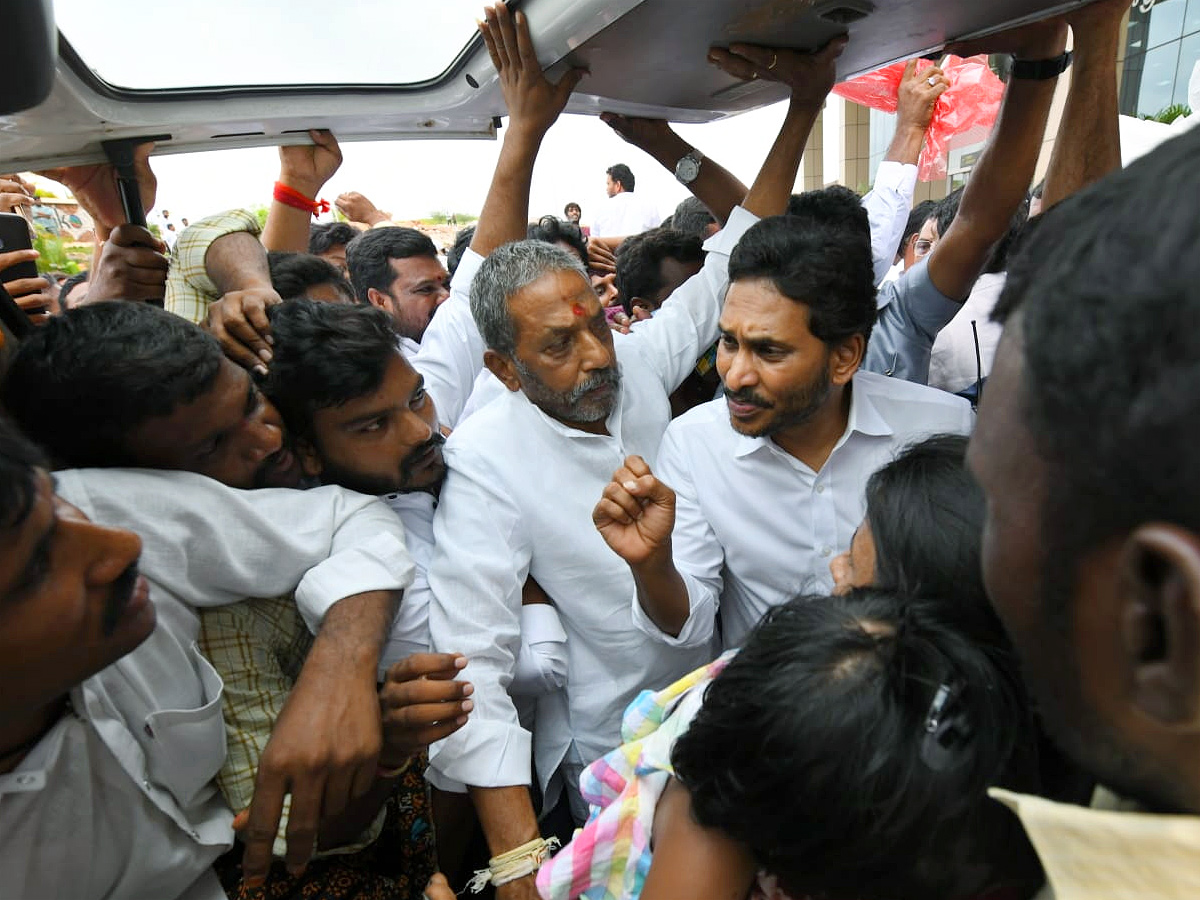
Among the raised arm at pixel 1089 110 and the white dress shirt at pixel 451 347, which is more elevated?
the raised arm at pixel 1089 110

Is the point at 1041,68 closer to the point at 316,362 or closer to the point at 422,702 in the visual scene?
the point at 316,362

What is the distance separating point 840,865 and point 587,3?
1.77 metres

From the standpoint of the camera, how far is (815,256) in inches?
74.2

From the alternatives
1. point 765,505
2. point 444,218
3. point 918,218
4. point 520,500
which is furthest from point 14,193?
point 444,218

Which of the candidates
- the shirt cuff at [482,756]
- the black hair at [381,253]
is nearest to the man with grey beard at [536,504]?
the shirt cuff at [482,756]

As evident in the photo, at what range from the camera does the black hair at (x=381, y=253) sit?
144 inches

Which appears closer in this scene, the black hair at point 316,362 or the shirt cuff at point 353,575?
the shirt cuff at point 353,575

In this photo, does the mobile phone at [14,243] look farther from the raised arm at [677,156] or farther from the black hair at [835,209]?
the black hair at [835,209]

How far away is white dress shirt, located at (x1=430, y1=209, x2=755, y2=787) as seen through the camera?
1592 mm

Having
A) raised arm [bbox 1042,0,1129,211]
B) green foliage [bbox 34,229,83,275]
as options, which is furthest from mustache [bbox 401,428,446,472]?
raised arm [bbox 1042,0,1129,211]

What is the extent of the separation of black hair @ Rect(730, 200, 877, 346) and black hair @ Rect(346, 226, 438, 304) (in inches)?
88.0

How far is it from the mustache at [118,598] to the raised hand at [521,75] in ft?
5.20

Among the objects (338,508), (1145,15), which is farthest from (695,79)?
(1145,15)

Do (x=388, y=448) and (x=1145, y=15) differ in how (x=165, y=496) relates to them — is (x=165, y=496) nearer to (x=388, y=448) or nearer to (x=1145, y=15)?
(x=388, y=448)
